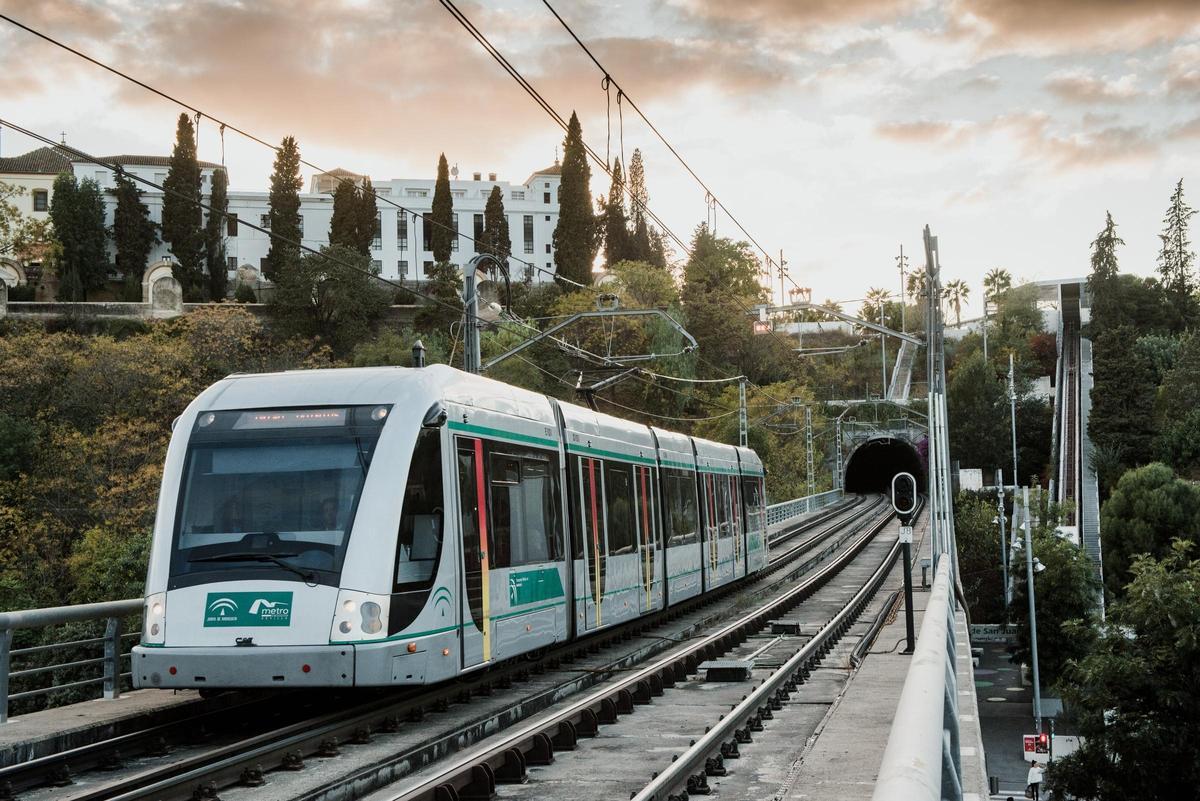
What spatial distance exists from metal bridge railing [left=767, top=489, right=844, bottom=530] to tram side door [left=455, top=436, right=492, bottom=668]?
123 feet

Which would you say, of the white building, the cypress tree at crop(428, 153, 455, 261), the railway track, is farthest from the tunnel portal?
the railway track

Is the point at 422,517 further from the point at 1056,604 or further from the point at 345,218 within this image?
the point at 345,218

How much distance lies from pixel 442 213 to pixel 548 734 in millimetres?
101682

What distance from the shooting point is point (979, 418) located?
108 m

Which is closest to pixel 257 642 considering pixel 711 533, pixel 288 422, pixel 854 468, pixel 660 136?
pixel 288 422

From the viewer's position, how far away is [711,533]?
25828 millimetres

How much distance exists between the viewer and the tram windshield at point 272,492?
36.8 ft

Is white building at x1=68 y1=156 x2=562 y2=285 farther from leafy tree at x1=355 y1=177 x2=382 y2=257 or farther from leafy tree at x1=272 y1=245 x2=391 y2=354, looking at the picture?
leafy tree at x1=272 y1=245 x2=391 y2=354

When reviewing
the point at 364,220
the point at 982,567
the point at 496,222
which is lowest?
the point at 982,567

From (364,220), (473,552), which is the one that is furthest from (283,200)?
(473,552)

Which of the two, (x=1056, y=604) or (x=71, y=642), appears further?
(x=1056, y=604)

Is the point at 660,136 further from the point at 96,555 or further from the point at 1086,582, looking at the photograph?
the point at 1086,582

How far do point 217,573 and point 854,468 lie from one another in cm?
11387

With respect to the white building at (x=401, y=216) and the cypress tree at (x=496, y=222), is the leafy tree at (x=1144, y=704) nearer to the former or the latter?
the white building at (x=401, y=216)
